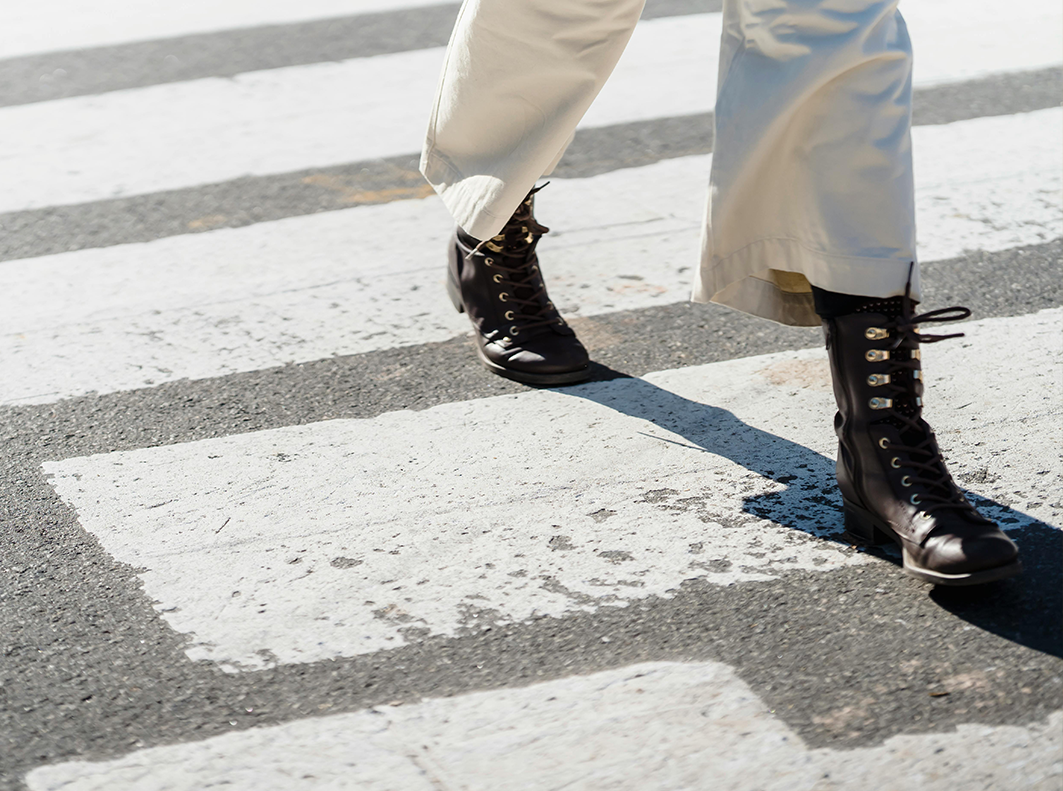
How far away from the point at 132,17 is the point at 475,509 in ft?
13.6

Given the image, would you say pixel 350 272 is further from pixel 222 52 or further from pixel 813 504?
pixel 222 52

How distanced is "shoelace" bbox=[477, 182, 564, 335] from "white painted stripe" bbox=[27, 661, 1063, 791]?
3.98ft

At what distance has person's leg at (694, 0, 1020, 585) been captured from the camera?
1.98m

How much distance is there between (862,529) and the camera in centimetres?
208

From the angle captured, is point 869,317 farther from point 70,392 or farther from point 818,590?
point 70,392

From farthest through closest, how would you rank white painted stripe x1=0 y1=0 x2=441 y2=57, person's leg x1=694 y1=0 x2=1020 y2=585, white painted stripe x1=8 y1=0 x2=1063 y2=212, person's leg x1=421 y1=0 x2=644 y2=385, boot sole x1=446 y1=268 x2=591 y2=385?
white painted stripe x1=0 y1=0 x2=441 y2=57 → white painted stripe x1=8 y1=0 x2=1063 y2=212 → boot sole x1=446 y1=268 x2=591 y2=385 → person's leg x1=421 y1=0 x2=644 y2=385 → person's leg x1=694 y1=0 x2=1020 y2=585

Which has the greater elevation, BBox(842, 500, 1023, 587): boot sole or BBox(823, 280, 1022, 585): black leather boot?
BBox(823, 280, 1022, 585): black leather boot

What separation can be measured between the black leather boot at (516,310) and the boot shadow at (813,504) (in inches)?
3.0

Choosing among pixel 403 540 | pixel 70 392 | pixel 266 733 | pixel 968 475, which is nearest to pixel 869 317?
pixel 968 475

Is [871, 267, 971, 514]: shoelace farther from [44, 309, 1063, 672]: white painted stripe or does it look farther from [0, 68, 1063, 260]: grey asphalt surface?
[0, 68, 1063, 260]: grey asphalt surface

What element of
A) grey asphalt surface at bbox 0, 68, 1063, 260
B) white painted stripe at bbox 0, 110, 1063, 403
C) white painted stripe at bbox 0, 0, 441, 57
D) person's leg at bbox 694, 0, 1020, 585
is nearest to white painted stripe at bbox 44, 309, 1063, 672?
person's leg at bbox 694, 0, 1020, 585

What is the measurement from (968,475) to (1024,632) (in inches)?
19.4

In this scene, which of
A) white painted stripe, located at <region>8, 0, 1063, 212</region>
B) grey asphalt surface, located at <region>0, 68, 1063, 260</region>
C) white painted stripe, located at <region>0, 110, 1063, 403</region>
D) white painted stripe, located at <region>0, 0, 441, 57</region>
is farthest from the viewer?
white painted stripe, located at <region>0, 0, 441, 57</region>

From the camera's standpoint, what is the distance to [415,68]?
4871mm
